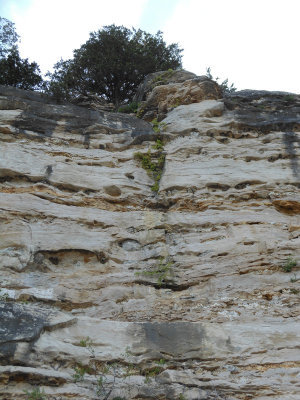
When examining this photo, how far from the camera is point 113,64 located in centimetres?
1798

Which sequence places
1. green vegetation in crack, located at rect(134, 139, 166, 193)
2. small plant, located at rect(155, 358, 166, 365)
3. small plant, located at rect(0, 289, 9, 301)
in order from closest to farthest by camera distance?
1. small plant, located at rect(155, 358, 166, 365)
2. small plant, located at rect(0, 289, 9, 301)
3. green vegetation in crack, located at rect(134, 139, 166, 193)

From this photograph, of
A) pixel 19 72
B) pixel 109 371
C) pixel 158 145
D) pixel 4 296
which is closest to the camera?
pixel 109 371

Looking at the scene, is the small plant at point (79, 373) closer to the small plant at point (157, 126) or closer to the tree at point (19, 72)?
the small plant at point (157, 126)

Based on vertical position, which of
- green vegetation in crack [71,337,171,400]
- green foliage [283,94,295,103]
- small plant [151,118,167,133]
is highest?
green foliage [283,94,295,103]

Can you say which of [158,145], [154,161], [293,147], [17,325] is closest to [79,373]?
[17,325]

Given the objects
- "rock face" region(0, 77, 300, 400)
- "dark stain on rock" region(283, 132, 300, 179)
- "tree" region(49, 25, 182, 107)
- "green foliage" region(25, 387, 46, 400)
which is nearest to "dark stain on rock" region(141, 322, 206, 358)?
"rock face" region(0, 77, 300, 400)

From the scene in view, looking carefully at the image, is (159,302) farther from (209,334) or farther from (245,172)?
(245,172)

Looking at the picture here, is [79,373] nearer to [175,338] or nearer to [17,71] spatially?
[175,338]

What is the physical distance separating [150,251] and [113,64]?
1149 centimetres

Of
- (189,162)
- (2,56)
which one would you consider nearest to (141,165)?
(189,162)

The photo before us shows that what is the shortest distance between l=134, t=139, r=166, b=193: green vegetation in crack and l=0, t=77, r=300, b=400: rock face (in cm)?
4

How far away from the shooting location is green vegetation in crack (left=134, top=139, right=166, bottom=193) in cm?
1045

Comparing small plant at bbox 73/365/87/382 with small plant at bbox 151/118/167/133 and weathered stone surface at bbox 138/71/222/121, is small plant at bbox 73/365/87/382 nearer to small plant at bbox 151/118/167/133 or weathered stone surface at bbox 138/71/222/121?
small plant at bbox 151/118/167/133

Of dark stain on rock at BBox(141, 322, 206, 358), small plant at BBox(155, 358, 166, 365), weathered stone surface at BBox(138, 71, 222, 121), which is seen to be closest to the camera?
small plant at BBox(155, 358, 166, 365)
